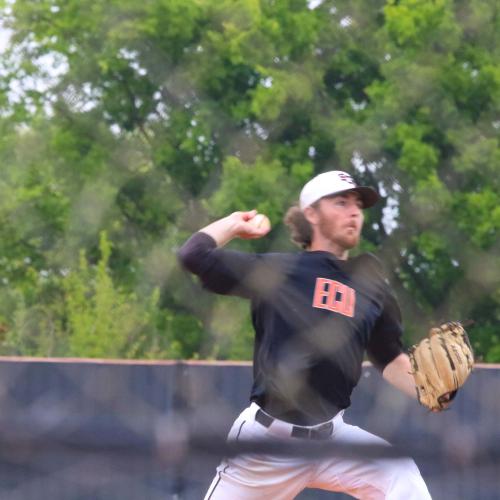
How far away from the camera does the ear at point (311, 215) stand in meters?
3.60

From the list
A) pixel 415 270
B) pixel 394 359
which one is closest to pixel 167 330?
pixel 415 270

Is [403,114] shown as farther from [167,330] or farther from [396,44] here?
[167,330]

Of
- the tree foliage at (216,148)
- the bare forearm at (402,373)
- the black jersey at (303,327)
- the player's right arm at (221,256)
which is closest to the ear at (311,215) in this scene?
the black jersey at (303,327)

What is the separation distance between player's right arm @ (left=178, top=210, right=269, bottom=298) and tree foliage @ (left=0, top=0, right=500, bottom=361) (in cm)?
404

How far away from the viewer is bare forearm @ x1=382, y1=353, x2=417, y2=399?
3.59 meters

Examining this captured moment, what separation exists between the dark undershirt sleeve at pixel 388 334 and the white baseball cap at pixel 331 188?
0.99 ft

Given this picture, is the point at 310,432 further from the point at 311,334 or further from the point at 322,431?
the point at 311,334

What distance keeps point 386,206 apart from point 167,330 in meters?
6.47

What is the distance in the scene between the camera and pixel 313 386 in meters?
3.42

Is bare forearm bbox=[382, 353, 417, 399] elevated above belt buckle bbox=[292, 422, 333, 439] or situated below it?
above

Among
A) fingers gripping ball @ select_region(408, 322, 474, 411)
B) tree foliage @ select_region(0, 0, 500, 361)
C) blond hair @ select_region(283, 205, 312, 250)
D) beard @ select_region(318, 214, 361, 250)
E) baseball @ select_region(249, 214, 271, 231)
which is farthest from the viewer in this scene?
tree foliage @ select_region(0, 0, 500, 361)

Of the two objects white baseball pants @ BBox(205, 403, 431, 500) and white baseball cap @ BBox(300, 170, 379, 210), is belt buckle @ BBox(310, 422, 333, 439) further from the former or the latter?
white baseball cap @ BBox(300, 170, 379, 210)

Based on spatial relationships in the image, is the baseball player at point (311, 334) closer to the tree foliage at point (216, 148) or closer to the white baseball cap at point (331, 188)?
the white baseball cap at point (331, 188)

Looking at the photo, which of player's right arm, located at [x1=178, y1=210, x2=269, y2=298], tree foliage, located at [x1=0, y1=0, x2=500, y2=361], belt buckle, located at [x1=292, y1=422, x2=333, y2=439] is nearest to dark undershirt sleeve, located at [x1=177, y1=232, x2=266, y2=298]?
player's right arm, located at [x1=178, y1=210, x2=269, y2=298]
